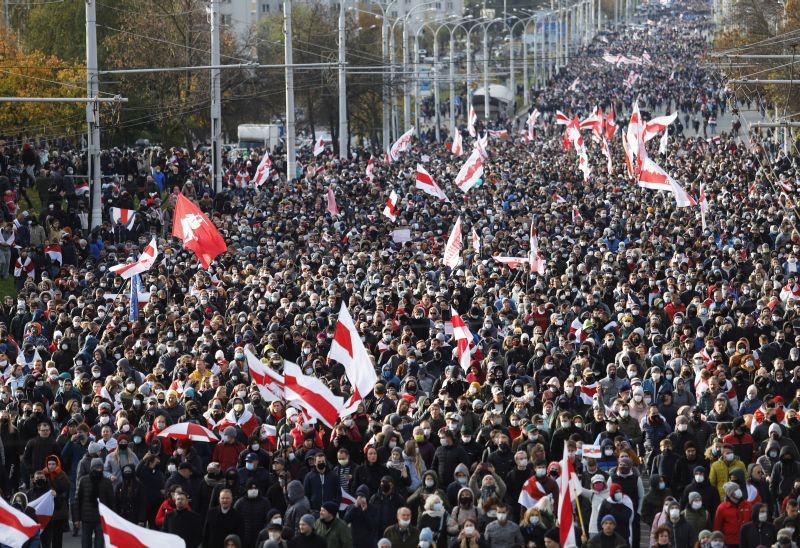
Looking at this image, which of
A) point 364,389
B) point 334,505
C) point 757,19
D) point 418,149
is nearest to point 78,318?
point 364,389

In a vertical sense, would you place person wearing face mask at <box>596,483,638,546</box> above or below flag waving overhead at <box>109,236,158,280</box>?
below

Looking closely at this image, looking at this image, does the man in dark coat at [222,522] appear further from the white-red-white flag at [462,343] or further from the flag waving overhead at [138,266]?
the flag waving overhead at [138,266]

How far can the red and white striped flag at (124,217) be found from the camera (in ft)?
110

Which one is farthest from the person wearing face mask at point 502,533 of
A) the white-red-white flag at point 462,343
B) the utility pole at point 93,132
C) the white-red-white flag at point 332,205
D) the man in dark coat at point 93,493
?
the white-red-white flag at point 332,205

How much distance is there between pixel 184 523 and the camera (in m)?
15.0

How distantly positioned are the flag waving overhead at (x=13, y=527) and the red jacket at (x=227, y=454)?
9.08 ft

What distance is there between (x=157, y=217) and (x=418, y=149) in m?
26.5

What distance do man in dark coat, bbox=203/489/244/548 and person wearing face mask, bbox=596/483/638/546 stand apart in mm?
2836

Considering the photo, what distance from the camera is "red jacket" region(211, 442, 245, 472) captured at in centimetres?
1680

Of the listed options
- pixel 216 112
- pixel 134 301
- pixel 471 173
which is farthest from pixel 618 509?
pixel 216 112

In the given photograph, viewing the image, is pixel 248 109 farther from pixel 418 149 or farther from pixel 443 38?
pixel 443 38

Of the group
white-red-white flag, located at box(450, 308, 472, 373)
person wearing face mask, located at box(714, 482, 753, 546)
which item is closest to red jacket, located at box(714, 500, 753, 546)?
person wearing face mask, located at box(714, 482, 753, 546)

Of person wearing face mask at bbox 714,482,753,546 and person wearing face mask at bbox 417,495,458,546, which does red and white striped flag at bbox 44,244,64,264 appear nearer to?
person wearing face mask at bbox 417,495,458,546

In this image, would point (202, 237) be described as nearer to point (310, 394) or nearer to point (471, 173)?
point (310, 394)
